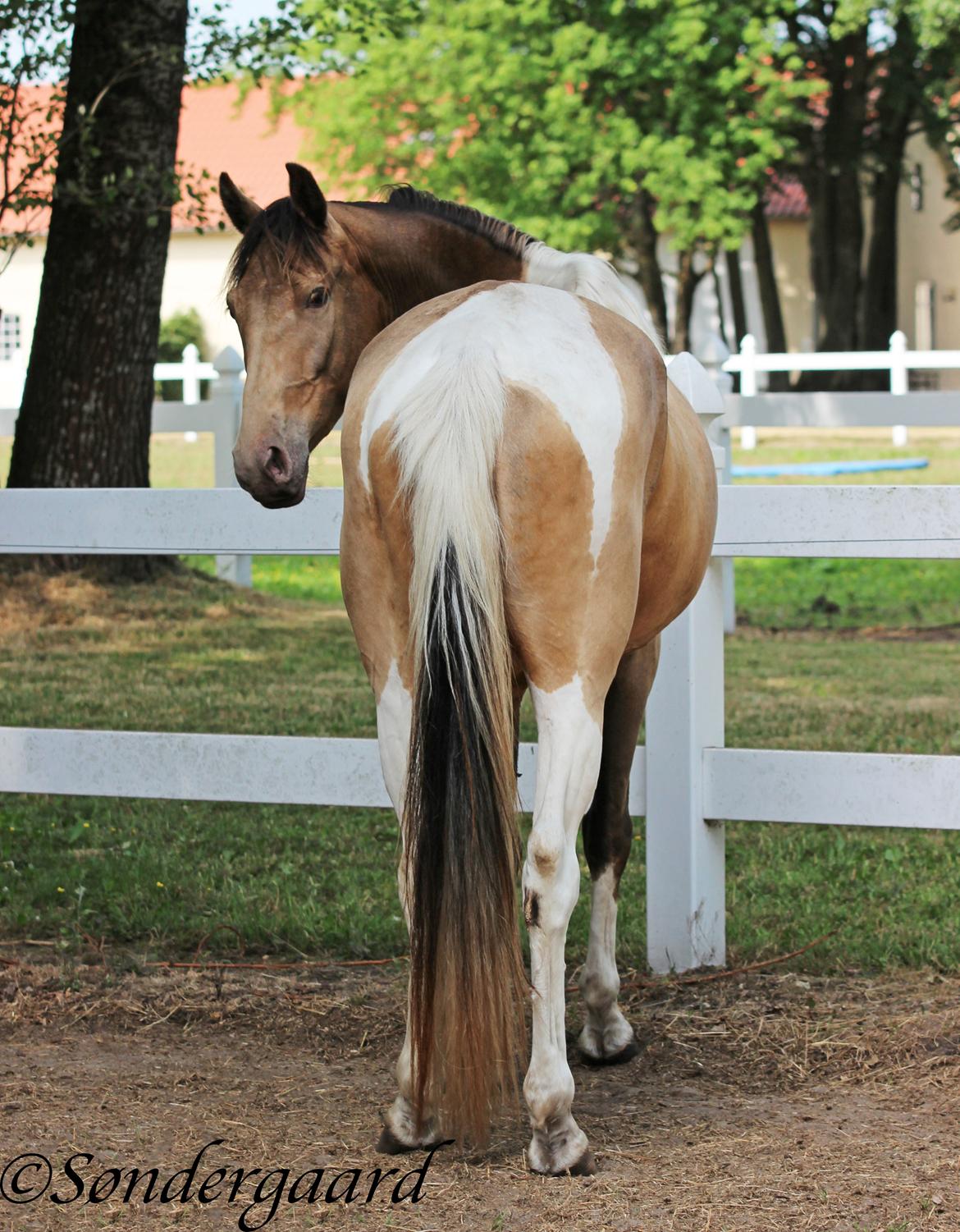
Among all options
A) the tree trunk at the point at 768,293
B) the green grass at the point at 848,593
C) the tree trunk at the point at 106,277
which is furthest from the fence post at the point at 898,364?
the tree trunk at the point at 768,293

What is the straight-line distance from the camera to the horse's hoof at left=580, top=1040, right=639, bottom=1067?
357 cm

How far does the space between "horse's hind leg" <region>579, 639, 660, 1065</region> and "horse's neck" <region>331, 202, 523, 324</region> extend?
0.98 m

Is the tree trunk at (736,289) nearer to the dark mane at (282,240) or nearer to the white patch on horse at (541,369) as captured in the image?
the dark mane at (282,240)

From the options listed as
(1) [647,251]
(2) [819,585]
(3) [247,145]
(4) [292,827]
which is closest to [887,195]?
(1) [647,251]

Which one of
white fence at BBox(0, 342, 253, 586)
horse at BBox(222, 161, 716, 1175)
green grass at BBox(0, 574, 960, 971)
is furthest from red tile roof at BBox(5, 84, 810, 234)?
horse at BBox(222, 161, 716, 1175)

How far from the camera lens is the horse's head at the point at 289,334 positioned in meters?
2.90

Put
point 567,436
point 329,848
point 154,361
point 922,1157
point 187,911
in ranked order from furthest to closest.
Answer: point 154,361
point 329,848
point 187,911
point 922,1157
point 567,436

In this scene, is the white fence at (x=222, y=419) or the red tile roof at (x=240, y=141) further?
the red tile roof at (x=240, y=141)

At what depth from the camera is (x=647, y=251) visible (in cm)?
2717

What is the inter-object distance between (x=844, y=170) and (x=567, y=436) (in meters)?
26.7

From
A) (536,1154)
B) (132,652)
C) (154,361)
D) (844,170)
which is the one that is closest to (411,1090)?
(536,1154)

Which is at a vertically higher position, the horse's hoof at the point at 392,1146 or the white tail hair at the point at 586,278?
the white tail hair at the point at 586,278

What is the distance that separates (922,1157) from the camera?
9.57 ft

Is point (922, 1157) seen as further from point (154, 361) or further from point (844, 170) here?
point (844, 170)
